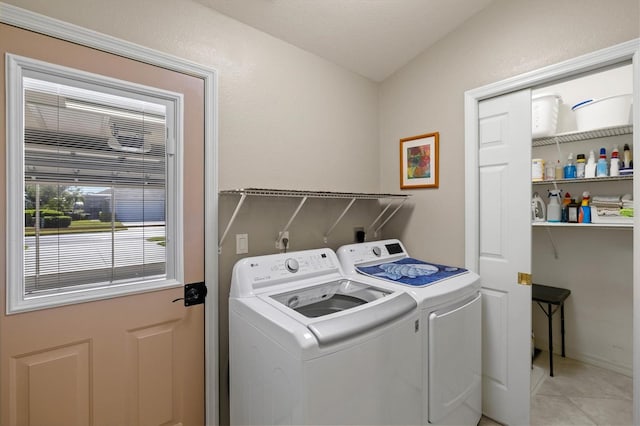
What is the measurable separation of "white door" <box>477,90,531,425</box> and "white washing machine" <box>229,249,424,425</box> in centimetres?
83

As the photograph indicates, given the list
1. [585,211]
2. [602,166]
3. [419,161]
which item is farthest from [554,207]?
[419,161]

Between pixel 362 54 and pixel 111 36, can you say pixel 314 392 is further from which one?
pixel 362 54

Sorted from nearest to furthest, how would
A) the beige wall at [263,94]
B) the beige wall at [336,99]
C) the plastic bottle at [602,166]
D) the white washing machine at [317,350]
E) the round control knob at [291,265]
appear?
1. the white washing machine at [317,350]
2. the beige wall at [263,94]
3. the beige wall at [336,99]
4. the round control knob at [291,265]
5. the plastic bottle at [602,166]

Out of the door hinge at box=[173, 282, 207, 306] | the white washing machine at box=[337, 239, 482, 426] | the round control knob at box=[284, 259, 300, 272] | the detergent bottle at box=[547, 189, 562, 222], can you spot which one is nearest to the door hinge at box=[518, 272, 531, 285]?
the white washing machine at box=[337, 239, 482, 426]

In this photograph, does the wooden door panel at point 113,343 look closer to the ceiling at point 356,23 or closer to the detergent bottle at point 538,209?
the ceiling at point 356,23

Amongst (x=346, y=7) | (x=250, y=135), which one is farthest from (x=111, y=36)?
(x=346, y=7)

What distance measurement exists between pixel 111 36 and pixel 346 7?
4.10ft

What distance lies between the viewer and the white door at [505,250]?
1.83m

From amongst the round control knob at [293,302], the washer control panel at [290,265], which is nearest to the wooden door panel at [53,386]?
the washer control panel at [290,265]

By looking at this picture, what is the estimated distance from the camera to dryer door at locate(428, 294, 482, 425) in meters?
1.51

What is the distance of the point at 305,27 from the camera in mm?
1882

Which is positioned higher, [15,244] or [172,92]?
[172,92]

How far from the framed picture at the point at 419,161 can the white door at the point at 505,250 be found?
0.31 metres

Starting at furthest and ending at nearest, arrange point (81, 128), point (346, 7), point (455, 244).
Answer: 1. point (455, 244)
2. point (346, 7)
3. point (81, 128)
